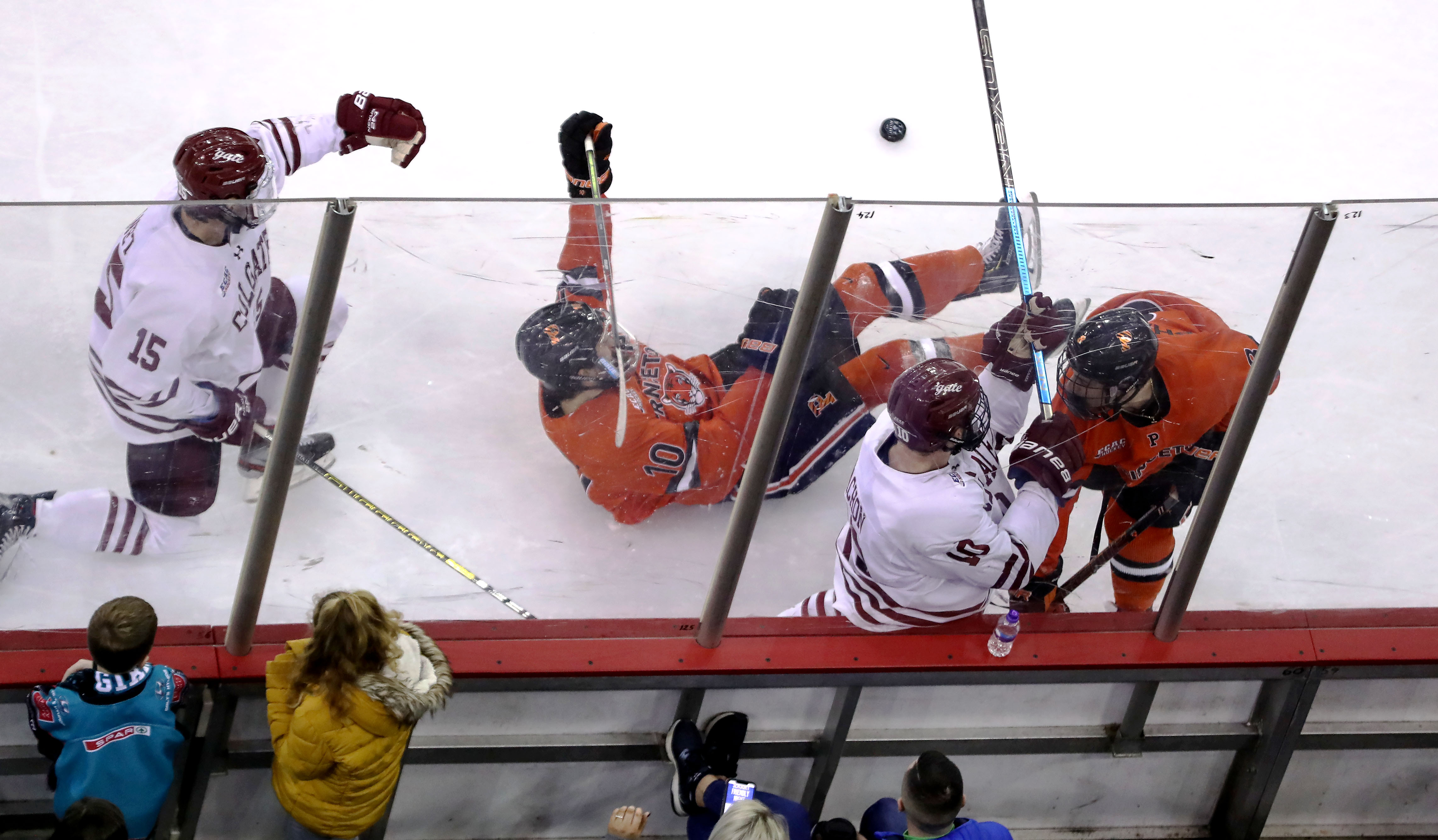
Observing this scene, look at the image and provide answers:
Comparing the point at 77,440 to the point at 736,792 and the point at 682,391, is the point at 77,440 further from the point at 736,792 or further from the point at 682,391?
the point at 736,792

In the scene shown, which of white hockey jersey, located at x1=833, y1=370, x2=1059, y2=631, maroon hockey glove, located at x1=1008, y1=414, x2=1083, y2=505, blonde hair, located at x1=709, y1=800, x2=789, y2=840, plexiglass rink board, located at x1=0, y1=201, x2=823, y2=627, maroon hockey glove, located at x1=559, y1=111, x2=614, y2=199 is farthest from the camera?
maroon hockey glove, located at x1=559, y1=111, x2=614, y2=199

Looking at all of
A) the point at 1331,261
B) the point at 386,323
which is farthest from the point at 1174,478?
the point at 386,323

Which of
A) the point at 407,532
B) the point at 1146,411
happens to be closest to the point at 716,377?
the point at 407,532

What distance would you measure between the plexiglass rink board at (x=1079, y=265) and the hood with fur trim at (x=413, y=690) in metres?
0.55

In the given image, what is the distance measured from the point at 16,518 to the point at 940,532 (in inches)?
59.4

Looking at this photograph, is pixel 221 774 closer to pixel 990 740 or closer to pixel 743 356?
pixel 743 356

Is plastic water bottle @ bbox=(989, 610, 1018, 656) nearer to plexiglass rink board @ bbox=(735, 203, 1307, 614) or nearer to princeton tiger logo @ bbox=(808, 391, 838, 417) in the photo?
plexiglass rink board @ bbox=(735, 203, 1307, 614)

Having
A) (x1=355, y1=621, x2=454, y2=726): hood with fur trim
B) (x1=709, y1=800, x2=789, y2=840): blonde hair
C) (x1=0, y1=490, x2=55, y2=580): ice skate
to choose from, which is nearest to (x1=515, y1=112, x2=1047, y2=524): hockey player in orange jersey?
(x1=355, y1=621, x2=454, y2=726): hood with fur trim

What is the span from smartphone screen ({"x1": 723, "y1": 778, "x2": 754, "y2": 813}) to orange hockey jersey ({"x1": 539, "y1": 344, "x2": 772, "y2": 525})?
0.48 meters

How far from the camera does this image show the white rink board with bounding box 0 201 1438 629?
6.42 feet

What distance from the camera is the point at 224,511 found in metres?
2.06

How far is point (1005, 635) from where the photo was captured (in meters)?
2.34

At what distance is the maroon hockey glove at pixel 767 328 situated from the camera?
2.02m

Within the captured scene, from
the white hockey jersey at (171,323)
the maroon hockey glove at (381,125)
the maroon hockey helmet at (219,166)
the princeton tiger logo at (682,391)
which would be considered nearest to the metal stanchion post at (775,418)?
the princeton tiger logo at (682,391)
